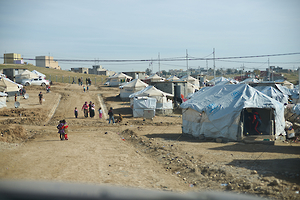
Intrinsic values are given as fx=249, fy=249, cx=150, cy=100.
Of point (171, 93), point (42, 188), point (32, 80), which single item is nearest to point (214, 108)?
point (42, 188)

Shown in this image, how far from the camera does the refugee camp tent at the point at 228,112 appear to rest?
45.7 ft

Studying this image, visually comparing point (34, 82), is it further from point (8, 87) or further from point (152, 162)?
point (152, 162)

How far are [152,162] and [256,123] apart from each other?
7471mm

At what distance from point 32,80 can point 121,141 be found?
3852cm

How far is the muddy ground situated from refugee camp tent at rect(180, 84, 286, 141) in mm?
756

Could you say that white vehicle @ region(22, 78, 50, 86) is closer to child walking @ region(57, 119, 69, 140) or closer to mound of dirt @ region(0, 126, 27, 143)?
mound of dirt @ region(0, 126, 27, 143)

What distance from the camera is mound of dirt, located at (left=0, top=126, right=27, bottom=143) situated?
1410cm

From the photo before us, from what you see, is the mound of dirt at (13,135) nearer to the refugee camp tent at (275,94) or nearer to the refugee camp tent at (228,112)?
the refugee camp tent at (228,112)

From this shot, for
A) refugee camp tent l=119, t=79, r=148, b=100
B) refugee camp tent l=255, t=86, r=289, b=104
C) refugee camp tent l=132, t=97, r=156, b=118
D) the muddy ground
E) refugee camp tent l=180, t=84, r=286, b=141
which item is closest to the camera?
the muddy ground

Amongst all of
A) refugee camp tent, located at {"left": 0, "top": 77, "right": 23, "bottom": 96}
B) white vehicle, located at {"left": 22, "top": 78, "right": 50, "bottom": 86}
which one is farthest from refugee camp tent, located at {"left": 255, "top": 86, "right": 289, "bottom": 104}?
white vehicle, located at {"left": 22, "top": 78, "right": 50, "bottom": 86}

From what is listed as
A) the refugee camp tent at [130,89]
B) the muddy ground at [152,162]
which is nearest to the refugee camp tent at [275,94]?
the refugee camp tent at [130,89]

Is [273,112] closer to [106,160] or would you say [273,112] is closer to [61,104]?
[106,160]

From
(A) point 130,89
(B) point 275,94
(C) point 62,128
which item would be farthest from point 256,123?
(A) point 130,89

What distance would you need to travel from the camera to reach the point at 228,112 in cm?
1409
